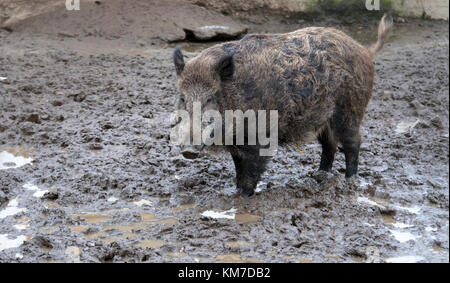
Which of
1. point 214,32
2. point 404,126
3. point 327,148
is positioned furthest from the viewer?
point 214,32

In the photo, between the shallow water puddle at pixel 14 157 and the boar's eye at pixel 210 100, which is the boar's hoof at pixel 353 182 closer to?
the boar's eye at pixel 210 100

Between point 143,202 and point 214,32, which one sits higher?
point 214,32

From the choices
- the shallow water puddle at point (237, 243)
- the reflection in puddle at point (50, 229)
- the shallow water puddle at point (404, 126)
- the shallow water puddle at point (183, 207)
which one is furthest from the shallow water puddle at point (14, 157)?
the shallow water puddle at point (404, 126)

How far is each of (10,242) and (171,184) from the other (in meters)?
1.55

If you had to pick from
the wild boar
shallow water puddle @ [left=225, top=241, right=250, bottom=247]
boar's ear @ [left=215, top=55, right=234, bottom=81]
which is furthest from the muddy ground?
boar's ear @ [left=215, top=55, right=234, bottom=81]

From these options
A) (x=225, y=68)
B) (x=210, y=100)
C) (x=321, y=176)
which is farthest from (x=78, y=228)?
A: (x=321, y=176)

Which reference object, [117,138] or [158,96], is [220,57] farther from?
[158,96]

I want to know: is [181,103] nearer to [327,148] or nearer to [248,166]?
[248,166]

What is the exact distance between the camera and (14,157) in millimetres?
5418

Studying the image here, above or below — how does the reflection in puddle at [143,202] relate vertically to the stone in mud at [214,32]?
below

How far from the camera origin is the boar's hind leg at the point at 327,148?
5.04 metres

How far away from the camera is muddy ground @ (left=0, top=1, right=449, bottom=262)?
384 centimetres

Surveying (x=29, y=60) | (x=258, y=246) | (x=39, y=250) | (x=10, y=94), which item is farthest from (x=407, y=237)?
(x=29, y=60)

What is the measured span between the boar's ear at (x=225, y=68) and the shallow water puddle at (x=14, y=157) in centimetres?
230
